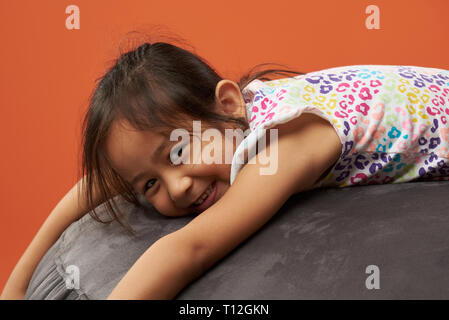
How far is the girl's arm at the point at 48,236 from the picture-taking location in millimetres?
1160

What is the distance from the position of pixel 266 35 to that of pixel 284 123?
1253 millimetres

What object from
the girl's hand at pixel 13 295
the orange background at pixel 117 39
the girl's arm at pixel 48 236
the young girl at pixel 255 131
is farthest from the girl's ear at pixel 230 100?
the orange background at pixel 117 39

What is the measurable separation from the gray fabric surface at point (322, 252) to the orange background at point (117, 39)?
3.82 ft

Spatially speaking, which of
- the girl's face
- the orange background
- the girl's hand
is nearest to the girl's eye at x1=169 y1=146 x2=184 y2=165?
the girl's face

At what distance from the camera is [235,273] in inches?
27.6

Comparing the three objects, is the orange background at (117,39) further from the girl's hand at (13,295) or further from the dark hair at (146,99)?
the girl's hand at (13,295)

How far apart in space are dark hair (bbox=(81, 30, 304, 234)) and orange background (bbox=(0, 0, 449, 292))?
0.93 m

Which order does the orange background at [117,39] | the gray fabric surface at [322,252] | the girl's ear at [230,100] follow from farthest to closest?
the orange background at [117,39], the girl's ear at [230,100], the gray fabric surface at [322,252]

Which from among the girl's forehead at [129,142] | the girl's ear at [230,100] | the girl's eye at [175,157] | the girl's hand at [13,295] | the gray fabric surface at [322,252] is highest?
the girl's ear at [230,100]

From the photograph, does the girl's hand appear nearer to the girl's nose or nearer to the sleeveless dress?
the girl's nose

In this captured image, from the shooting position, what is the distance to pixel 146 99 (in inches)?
37.3

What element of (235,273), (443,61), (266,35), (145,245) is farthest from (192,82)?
(443,61)

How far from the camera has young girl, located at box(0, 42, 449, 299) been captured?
34.1 inches

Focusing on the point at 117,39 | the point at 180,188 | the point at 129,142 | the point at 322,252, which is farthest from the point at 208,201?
the point at 117,39
